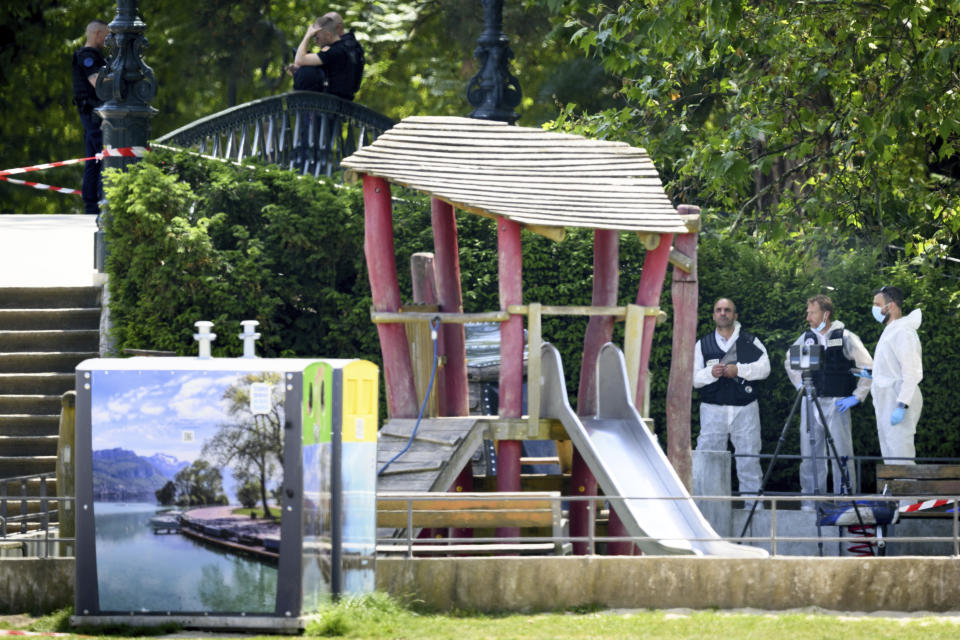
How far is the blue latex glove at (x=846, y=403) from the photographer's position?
655 inches

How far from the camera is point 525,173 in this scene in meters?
14.3

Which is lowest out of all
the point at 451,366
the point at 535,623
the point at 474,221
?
the point at 535,623

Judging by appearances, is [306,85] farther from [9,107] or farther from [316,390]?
[9,107]

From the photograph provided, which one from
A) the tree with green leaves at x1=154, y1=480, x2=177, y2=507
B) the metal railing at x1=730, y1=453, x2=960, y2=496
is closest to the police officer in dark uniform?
the metal railing at x1=730, y1=453, x2=960, y2=496

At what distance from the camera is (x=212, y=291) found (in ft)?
58.0

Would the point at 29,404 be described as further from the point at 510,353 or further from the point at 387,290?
the point at 510,353

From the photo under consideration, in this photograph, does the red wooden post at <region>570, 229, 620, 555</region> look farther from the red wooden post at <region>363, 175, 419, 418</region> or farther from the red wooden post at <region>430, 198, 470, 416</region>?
the red wooden post at <region>363, 175, 419, 418</region>

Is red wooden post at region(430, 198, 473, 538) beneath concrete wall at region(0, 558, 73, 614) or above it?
above

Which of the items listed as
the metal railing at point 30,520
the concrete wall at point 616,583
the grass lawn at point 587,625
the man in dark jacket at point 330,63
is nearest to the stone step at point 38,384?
the metal railing at point 30,520

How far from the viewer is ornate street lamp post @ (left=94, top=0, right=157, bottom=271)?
1850cm

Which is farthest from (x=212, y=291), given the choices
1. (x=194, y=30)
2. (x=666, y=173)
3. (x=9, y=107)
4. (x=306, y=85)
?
(x=9, y=107)

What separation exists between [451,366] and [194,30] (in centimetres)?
1829

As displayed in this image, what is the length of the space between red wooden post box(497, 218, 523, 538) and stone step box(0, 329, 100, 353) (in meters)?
6.03

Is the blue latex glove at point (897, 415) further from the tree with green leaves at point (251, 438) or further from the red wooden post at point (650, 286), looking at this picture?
the tree with green leaves at point (251, 438)
